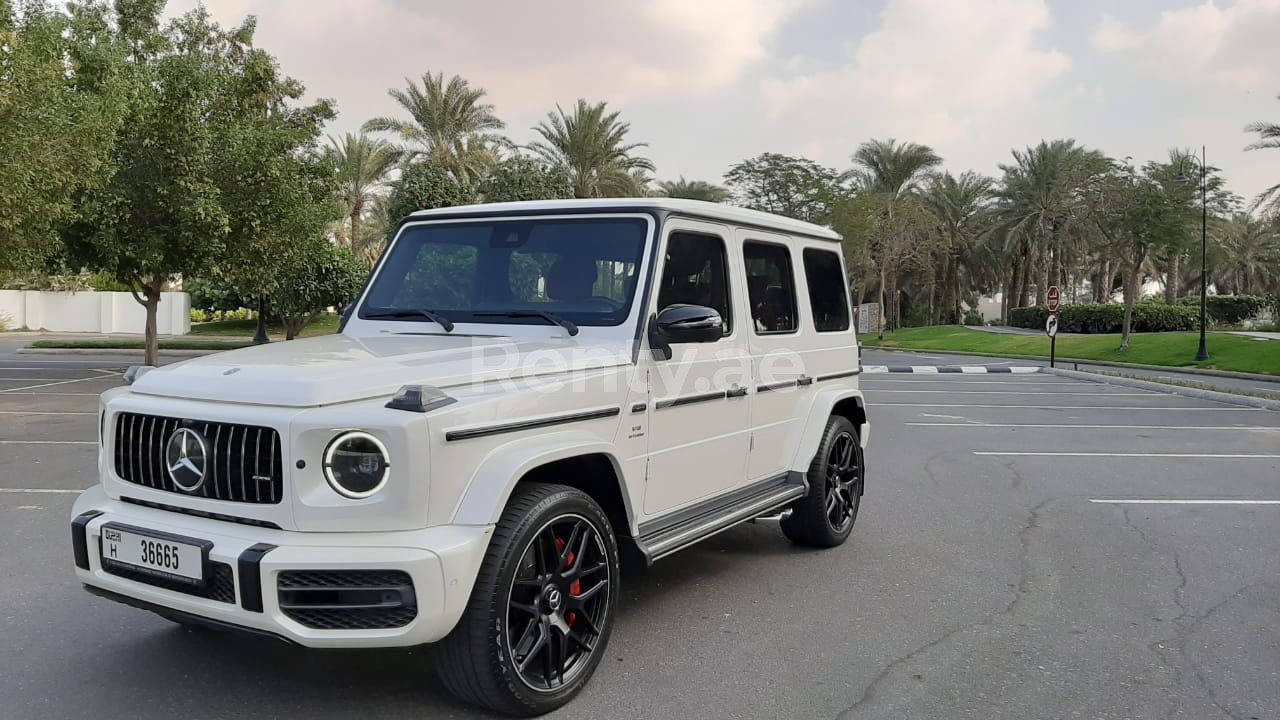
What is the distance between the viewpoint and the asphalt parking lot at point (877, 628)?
148 inches

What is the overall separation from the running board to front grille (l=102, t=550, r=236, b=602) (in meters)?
1.63

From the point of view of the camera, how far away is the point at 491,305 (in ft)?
15.0

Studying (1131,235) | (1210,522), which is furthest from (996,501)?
(1131,235)

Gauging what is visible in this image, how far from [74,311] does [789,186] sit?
118 feet

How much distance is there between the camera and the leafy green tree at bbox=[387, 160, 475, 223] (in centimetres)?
3462

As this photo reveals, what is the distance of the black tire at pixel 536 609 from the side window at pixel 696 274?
3.94ft

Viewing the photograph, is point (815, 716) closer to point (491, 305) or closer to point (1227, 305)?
point (491, 305)

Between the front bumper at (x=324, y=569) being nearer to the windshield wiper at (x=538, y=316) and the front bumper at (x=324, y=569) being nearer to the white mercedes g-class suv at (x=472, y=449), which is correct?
the white mercedes g-class suv at (x=472, y=449)

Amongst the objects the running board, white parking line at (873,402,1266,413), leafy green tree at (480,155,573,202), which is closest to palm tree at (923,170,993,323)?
leafy green tree at (480,155,573,202)

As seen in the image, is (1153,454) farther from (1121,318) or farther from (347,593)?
(1121,318)

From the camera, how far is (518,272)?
466 cm

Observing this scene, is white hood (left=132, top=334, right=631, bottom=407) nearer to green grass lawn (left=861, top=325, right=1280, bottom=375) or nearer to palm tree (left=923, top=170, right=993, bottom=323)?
green grass lawn (left=861, top=325, right=1280, bottom=375)

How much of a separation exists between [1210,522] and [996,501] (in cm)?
152

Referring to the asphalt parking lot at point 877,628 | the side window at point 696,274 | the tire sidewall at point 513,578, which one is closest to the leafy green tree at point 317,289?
the asphalt parking lot at point 877,628
